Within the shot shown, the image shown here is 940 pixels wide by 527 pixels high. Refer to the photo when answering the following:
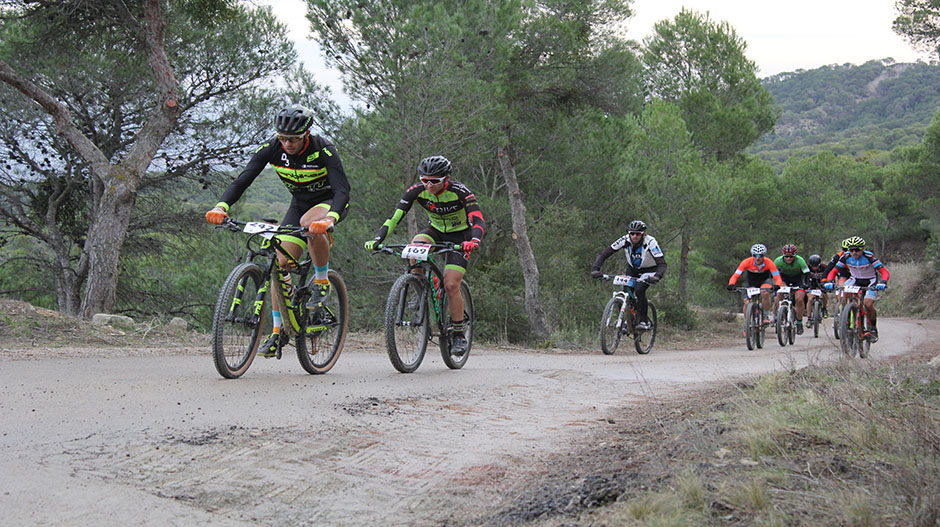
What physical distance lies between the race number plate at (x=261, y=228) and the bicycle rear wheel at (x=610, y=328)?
802 cm

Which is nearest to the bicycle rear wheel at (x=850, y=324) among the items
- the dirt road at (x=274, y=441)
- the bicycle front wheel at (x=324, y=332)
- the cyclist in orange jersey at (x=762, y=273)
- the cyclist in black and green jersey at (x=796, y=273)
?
the cyclist in orange jersey at (x=762, y=273)

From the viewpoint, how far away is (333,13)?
16219 mm

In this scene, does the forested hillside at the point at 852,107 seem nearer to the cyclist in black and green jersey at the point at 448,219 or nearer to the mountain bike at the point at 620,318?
the mountain bike at the point at 620,318

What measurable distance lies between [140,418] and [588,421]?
2.87m

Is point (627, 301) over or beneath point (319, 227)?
beneath

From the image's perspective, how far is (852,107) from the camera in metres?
134

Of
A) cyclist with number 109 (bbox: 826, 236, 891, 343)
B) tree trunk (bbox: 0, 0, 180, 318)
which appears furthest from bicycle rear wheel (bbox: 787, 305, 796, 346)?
tree trunk (bbox: 0, 0, 180, 318)

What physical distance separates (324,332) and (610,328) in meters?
7.27

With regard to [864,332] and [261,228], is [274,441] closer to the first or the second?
[261,228]

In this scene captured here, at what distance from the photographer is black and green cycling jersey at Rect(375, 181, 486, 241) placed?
8.17 meters

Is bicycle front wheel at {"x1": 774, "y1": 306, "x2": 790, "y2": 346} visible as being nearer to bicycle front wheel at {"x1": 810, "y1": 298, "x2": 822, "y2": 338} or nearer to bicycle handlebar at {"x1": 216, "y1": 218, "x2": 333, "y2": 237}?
bicycle front wheel at {"x1": 810, "y1": 298, "x2": 822, "y2": 338}

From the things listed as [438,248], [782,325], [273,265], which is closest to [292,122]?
[273,265]

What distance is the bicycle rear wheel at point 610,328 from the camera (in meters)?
13.4

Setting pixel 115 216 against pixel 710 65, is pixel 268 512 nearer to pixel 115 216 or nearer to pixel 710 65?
pixel 115 216
